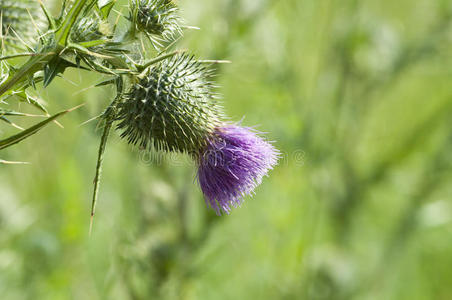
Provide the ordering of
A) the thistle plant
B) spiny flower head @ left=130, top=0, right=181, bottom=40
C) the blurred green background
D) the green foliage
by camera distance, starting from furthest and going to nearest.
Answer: the blurred green background, the green foliage, spiny flower head @ left=130, top=0, right=181, bottom=40, the thistle plant

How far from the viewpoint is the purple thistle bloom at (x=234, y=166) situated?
2045 millimetres

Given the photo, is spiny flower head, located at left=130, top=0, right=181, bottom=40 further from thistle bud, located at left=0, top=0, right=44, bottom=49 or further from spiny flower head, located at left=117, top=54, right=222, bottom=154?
thistle bud, located at left=0, top=0, right=44, bottom=49

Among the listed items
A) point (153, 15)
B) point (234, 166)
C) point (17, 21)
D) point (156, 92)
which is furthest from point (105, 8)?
point (17, 21)

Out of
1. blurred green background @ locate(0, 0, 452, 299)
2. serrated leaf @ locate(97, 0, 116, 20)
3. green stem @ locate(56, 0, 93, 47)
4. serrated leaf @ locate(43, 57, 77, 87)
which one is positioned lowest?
serrated leaf @ locate(43, 57, 77, 87)

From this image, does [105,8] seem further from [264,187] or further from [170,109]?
[264,187]

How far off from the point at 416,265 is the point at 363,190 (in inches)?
88.8

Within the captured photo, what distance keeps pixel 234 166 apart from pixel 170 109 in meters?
0.33

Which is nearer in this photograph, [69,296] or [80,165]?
[69,296]

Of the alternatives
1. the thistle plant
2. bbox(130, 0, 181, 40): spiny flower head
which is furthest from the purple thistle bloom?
bbox(130, 0, 181, 40): spiny flower head

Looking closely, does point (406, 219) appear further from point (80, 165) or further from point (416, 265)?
point (80, 165)

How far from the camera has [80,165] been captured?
4.33 m

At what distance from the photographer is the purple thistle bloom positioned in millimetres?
2045

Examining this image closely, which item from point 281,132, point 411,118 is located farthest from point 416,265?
point 281,132

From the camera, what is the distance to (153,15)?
1.84m
